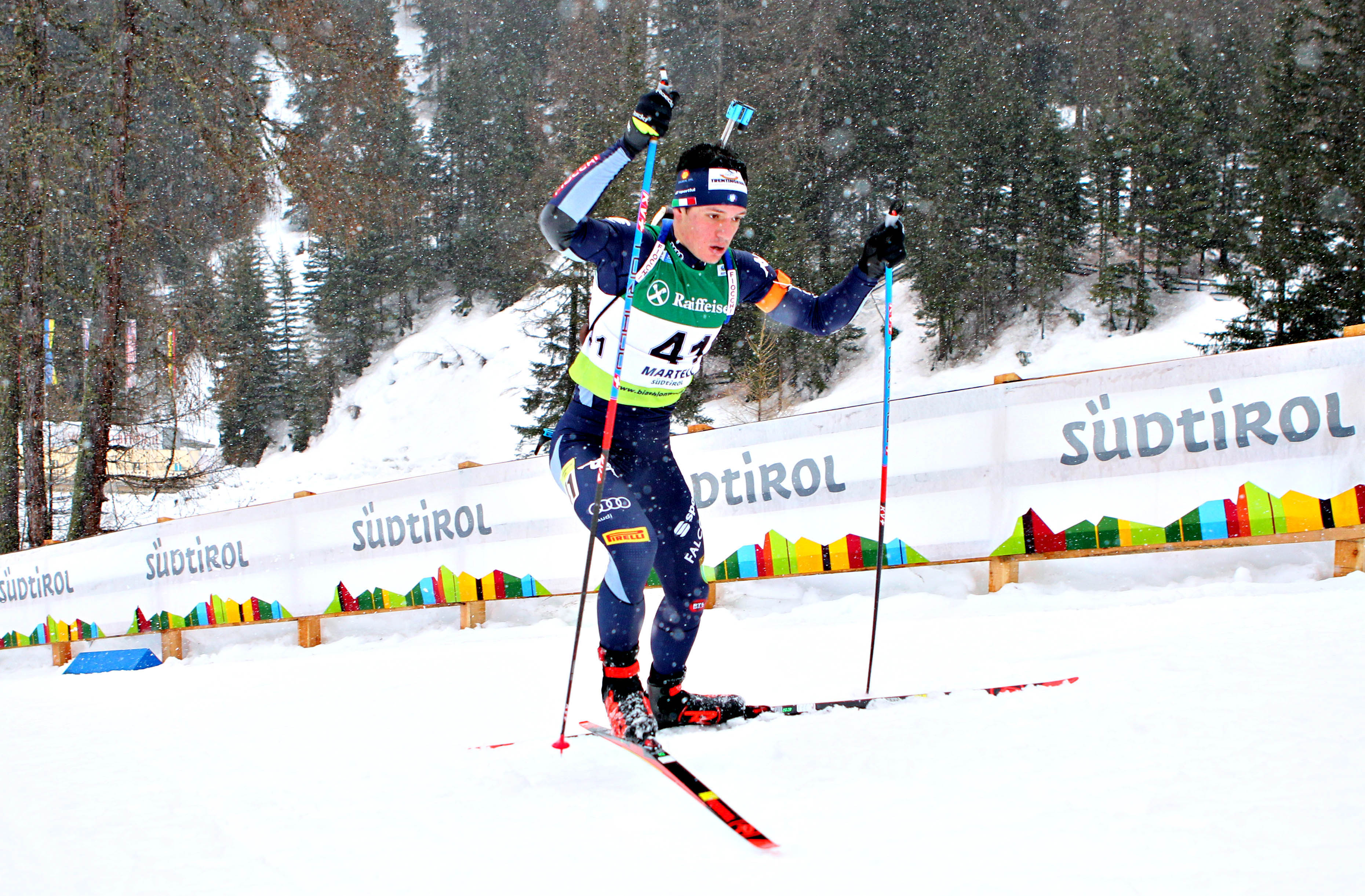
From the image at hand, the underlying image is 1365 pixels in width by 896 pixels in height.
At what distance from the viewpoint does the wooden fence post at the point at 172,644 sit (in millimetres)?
9055

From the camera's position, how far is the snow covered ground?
1.84 meters

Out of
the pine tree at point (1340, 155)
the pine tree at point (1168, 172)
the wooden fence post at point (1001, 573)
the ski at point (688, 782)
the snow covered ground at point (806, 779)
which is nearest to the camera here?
the snow covered ground at point (806, 779)

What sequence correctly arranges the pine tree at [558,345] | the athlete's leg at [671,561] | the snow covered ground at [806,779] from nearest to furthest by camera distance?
the snow covered ground at [806,779] → the athlete's leg at [671,561] → the pine tree at [558,345]

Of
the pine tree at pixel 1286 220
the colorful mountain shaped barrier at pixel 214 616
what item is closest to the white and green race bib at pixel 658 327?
the colorful mountain shaped barrier at pixel 214 616

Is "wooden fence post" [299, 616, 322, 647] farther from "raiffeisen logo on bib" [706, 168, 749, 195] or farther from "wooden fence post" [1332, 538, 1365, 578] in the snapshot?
"wooden fence post" [1332, 538, 1365, 578]

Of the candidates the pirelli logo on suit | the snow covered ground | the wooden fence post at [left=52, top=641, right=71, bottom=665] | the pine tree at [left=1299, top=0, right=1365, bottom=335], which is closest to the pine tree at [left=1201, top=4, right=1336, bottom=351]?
the pine tree at [left=1299, top=0, right=1365, bottom=335]

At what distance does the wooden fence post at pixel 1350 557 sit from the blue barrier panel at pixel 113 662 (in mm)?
8924

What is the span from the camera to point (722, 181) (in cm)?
323

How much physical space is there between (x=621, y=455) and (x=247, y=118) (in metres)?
11.6

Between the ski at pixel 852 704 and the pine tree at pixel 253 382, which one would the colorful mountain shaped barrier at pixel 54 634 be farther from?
the pine tree at pixel 253 382

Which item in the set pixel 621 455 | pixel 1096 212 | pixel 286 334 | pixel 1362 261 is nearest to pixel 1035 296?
pixel 1096 212

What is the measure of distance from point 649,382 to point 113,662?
284 inches

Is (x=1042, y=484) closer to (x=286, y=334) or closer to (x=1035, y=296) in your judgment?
(x=1035, y=296)

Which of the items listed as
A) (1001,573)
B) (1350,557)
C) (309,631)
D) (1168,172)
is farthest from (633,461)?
(1168,172)
